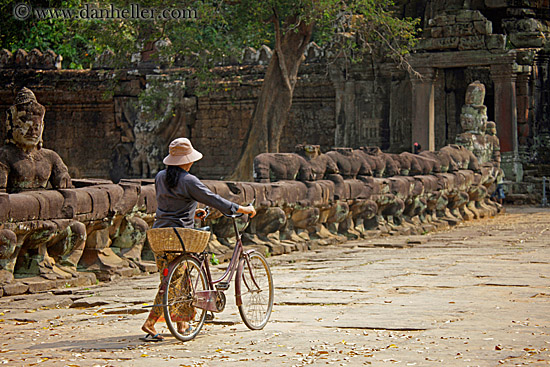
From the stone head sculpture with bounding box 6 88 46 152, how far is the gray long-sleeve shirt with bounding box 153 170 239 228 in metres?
2.68

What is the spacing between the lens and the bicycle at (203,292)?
5438 mm

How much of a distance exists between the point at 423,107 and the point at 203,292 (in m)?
17.0

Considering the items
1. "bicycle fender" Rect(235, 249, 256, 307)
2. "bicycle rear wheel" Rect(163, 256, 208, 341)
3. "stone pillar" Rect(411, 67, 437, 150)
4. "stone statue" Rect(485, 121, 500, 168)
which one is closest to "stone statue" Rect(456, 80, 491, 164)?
"stone statue" Rect(485, 121, 500, 168)

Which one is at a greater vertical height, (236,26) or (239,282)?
(236,26)

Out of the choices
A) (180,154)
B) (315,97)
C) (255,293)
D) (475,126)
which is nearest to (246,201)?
(255,293)

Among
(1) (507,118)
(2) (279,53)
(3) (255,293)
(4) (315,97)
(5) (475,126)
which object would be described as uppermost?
(2) (279,53)

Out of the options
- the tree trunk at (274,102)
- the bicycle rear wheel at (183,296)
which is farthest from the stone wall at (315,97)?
the bicycle rear wheel at (183,296)

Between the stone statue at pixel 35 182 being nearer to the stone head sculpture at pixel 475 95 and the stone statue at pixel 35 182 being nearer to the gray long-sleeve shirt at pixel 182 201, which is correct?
the gray long-sleeve shirt at pixel 182 201

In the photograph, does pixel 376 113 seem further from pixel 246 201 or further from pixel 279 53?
pixel 246 201

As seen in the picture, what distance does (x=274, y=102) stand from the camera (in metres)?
18.7

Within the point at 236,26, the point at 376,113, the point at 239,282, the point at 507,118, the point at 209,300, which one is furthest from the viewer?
the point at 376,113

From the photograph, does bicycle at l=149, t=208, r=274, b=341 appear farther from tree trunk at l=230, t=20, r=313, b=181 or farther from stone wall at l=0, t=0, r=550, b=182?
stone wall at l=0, t=0, r=550, b=182

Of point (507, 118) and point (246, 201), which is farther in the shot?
point (507, 118)

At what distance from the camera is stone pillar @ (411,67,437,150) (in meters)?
21.9
